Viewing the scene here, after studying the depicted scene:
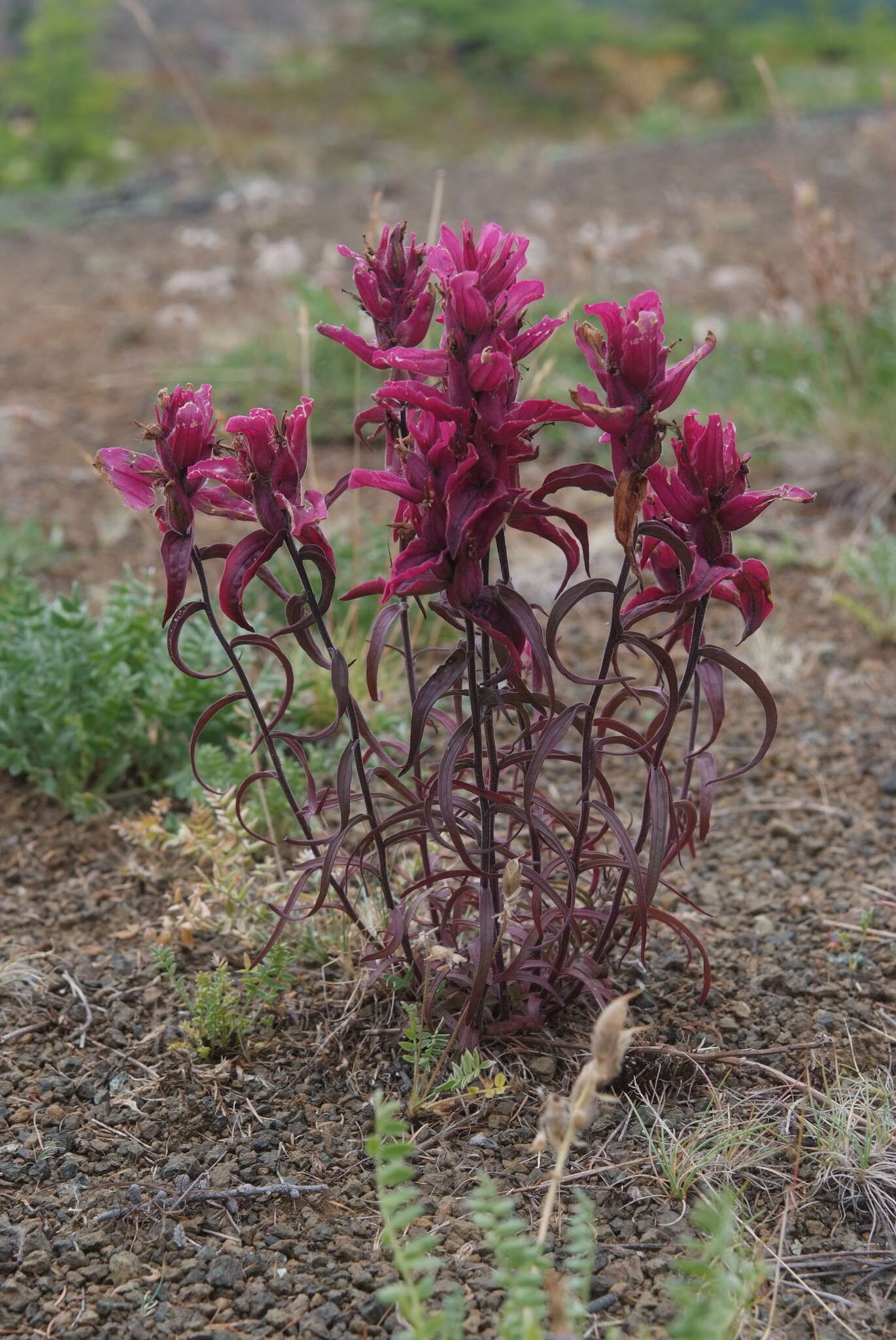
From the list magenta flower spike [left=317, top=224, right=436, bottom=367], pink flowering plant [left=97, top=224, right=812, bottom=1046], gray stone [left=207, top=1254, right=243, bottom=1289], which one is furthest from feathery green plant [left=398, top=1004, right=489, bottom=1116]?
magenta flower spike [left=317, top=224, right=436, bottom=367]

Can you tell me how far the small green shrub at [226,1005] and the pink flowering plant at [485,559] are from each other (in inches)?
5.3

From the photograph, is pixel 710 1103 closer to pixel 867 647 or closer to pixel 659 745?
pixel 659 745

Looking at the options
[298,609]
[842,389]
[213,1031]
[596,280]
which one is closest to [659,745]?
[298,609]

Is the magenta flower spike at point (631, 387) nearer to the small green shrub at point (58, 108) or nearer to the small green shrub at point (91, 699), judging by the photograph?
the small green shrub at point (91, 699)

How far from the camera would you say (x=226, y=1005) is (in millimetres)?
2016

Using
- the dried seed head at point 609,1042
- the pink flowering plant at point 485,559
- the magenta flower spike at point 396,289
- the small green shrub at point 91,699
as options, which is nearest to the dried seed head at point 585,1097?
the dried seed head at point 609,1042

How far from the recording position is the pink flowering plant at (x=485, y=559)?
152 centimetres

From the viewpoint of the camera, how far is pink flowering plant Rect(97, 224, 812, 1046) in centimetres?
152

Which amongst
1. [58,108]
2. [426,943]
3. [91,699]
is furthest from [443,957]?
[58,108]

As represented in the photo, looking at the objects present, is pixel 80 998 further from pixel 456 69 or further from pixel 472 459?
pixel 456 69

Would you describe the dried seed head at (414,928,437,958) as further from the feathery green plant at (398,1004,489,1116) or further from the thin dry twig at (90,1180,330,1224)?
the thin dry twig at (90,1180,330,1224)

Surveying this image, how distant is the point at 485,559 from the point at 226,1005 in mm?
910

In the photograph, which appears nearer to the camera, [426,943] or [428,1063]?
[428,1063]

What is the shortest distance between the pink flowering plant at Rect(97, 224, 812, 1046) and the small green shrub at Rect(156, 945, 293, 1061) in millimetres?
135
